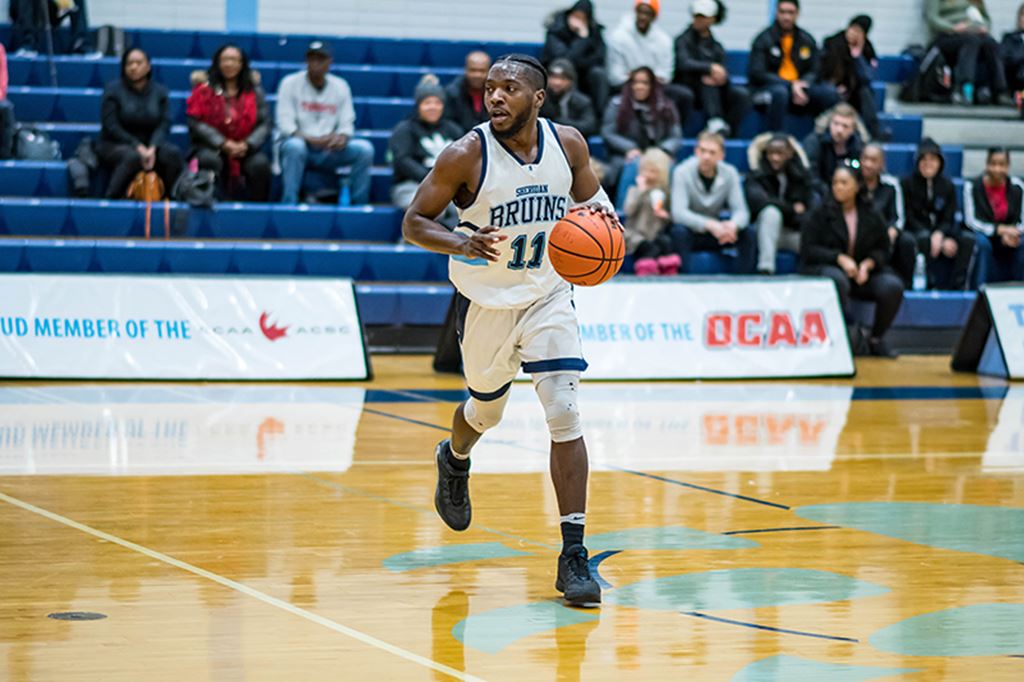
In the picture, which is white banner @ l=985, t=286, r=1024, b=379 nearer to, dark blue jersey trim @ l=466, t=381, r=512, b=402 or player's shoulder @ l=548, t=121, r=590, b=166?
player's shoulder @ l=548, t=121, r=590, b=166

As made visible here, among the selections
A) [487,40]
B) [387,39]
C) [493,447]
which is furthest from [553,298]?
[487,40]

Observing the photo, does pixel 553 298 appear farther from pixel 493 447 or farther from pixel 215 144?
pixel 215 144

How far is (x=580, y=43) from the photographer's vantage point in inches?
611

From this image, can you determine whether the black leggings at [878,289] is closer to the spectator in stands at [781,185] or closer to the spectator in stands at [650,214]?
the spectator in stands at [781,185]

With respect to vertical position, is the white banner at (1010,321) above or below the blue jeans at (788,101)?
below

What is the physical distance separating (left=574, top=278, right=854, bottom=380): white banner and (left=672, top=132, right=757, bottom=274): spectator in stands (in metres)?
1.44

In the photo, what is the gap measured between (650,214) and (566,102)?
150cm

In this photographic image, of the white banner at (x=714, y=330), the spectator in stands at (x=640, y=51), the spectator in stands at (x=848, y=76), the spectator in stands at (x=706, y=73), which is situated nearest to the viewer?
the white banner at (x=714, y=330)

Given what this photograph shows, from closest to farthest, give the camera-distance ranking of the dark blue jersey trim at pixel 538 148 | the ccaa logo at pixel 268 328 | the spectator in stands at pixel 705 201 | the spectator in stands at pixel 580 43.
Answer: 1. the dark blue jersey trim at pixel 538 148
2. the ccaa logo at pixel 268 328
3. the spectator in stands at pixel 705 201
4. the spectator in stands at pixel 580 43

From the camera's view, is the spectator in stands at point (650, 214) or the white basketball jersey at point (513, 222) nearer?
the white basketball jersey at point (513, 222)

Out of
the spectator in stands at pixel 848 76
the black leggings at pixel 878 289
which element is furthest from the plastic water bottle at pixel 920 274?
the spectator in stands at pixel 848 76

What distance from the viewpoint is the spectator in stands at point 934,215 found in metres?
14.8

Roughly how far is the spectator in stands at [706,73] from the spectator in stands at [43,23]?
5.69 m

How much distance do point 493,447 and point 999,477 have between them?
8.68 feet
